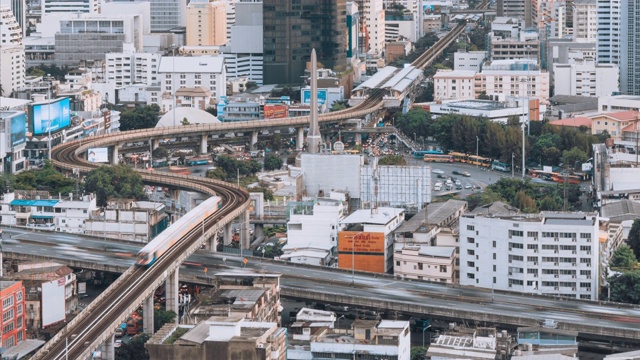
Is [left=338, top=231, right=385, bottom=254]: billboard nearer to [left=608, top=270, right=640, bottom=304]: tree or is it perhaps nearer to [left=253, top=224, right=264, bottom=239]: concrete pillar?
[left=608, top=270, right=640, bottom=304]: tree

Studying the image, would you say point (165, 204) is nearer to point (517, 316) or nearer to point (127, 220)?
point (127, 220)

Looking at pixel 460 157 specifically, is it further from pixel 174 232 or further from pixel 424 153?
pixel 174 232

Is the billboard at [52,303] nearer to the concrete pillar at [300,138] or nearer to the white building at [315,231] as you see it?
the white building at [315,231]

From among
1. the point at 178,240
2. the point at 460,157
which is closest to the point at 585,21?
the point at 460,157

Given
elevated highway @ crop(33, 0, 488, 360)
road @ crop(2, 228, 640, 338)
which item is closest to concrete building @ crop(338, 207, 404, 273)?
road @ crop(2, 228, 640, 338)

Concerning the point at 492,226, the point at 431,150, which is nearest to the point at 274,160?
the point at 431,150
